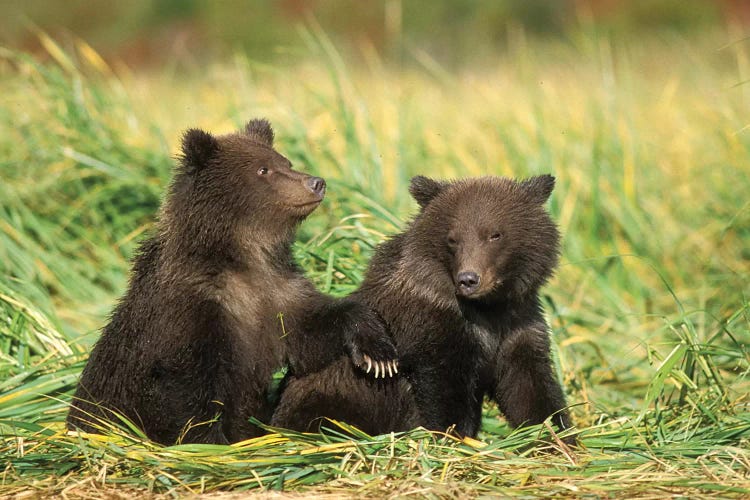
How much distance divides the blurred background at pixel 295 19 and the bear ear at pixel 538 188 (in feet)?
51.1

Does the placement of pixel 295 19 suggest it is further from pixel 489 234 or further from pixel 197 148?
pixel 489 234

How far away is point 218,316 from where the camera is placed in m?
4.48

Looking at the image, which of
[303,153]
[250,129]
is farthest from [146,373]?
[303,153]

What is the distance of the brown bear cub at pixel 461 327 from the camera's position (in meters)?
4.60

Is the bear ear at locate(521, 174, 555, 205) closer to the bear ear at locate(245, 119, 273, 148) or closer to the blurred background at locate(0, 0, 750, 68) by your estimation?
the bear ear at locate(245, 119, 273, 148)

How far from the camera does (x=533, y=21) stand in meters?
25.1

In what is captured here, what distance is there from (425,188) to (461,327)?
72cm

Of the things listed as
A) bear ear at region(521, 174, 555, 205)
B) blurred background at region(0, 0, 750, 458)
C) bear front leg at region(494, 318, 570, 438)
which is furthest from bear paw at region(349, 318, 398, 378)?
blurred background at region(0, 0, 750, 458)

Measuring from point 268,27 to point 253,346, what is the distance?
68.5 ft

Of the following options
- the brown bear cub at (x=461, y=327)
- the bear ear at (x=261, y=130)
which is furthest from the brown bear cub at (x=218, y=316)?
the bear ear at (x=261, y=130)

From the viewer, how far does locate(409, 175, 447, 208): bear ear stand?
4.91 metres

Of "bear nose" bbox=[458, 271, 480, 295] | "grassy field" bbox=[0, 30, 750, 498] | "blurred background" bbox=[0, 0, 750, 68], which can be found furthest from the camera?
"blurred background" bbox=[0, 0, 750, 68]

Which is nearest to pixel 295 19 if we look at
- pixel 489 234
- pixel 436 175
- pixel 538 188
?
pixel 436 175

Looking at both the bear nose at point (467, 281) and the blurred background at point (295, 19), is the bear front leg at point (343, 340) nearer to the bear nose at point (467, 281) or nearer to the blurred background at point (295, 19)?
the bear nose at point (467, 281)
